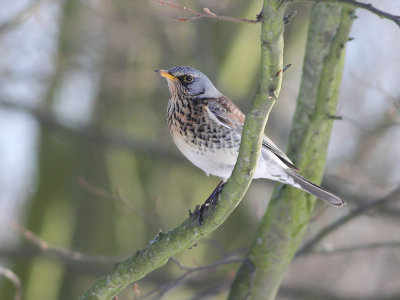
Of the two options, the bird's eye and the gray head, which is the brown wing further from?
the bird's eye

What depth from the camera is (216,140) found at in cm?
438

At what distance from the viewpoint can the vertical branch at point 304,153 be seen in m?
4.66

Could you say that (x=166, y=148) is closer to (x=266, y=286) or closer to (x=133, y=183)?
(x=133, y=183)

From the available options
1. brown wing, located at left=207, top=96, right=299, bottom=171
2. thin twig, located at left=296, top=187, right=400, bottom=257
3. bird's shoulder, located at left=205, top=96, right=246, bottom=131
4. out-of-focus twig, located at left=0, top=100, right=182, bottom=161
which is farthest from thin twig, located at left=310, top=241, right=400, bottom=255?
out-of-focus twig, located at left=0, top=100, right=182, bottom=161

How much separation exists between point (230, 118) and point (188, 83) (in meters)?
0.64

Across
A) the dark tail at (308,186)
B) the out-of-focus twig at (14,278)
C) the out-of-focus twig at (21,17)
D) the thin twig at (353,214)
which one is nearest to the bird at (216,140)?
the dark tail at (308,186)

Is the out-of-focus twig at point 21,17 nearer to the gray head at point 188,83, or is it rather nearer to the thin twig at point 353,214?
the gray head at point 188,83

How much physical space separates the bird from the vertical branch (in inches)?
8.8

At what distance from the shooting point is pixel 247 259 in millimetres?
4738

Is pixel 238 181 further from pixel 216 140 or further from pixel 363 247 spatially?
pixel 363 247

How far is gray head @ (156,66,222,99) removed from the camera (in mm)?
4801

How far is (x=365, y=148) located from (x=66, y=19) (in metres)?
4.47

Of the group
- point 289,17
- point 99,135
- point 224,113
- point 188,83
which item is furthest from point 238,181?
point 99,135

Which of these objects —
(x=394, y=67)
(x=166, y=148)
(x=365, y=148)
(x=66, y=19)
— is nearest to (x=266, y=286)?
(x=166, y=148)
